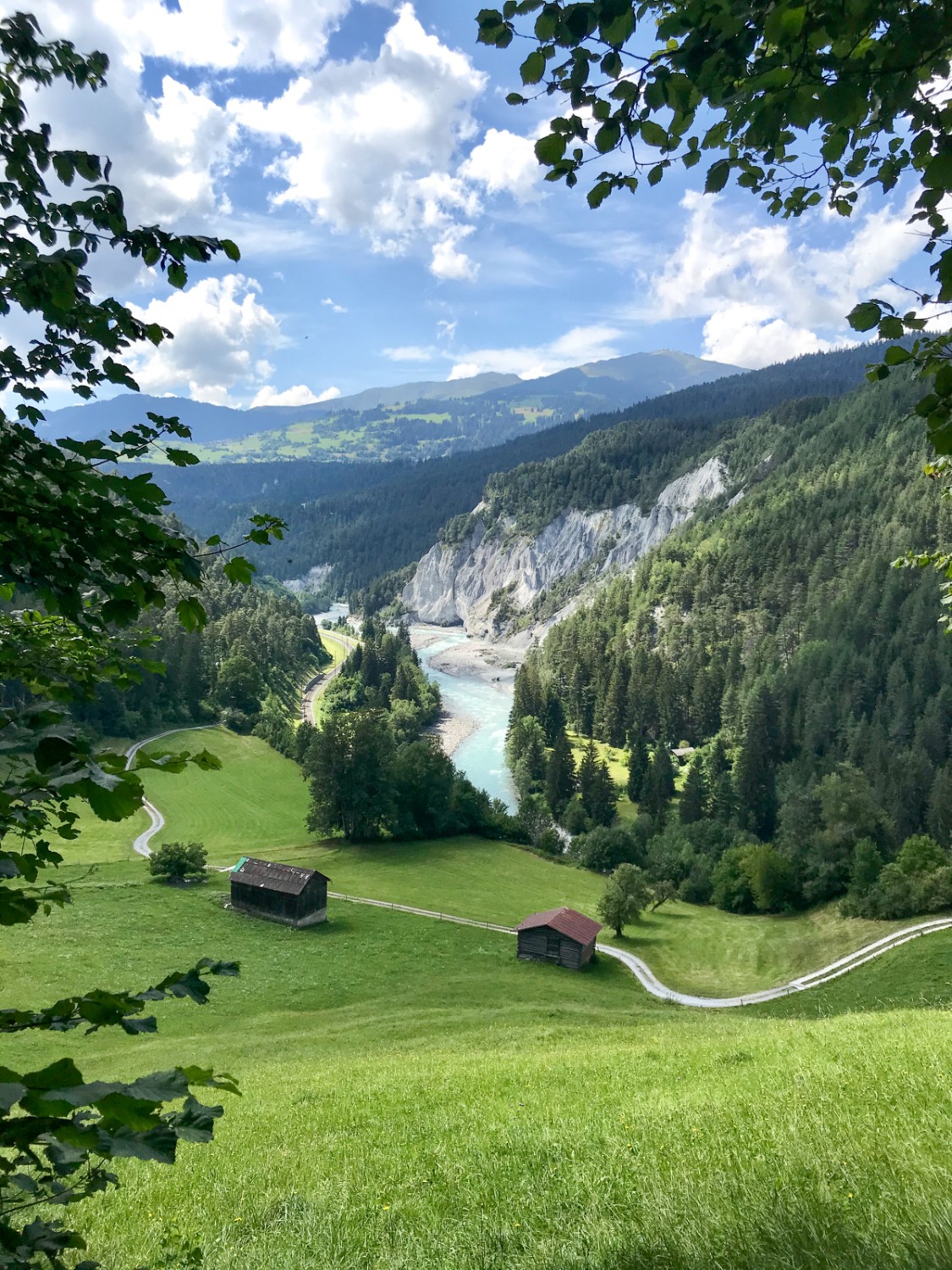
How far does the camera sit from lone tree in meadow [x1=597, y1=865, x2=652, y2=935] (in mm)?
53969

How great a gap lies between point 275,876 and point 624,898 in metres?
24.6

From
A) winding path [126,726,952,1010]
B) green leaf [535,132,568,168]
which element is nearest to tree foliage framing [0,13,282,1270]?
green leaf [535,132,568,168]

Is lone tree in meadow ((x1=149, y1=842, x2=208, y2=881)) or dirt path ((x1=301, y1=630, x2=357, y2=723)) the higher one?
lone tree in meadow ((x1=149, y1=842, x2=208, y2=881))

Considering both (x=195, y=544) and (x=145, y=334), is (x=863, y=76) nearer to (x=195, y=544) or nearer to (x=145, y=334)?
(x=195, y=544)

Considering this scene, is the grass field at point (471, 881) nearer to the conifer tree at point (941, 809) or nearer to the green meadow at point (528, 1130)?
the green meadow at point (528, 1130)

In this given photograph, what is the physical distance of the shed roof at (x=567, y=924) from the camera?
46.2m

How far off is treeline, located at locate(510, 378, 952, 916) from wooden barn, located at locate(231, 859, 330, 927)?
1361 inches

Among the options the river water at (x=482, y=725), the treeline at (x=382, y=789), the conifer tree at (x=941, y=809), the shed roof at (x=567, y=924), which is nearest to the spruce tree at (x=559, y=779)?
the river water at (x=482, y=725)

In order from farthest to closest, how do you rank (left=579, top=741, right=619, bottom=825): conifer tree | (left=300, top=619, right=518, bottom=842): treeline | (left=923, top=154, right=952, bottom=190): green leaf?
(left=579, top=741, right=619, bottom=825): conifer tree → (left=300, top=619, right=518, bottom=842): treeline → (left=923, top=154, right=952, bottom=190): green leaf

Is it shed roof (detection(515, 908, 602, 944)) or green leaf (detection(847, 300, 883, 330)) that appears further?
shed roof (detection(515, 908, 602, 944))

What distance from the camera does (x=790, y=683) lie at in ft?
360

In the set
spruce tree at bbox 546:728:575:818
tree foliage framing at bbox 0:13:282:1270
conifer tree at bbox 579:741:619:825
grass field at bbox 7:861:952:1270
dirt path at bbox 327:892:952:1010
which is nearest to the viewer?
tree foliage framing at bbox 0:13:282:1270

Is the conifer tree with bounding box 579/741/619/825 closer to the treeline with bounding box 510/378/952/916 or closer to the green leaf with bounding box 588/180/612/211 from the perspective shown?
the treeline with bounding box 510/378/952/916

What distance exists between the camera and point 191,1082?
2.35 metres
